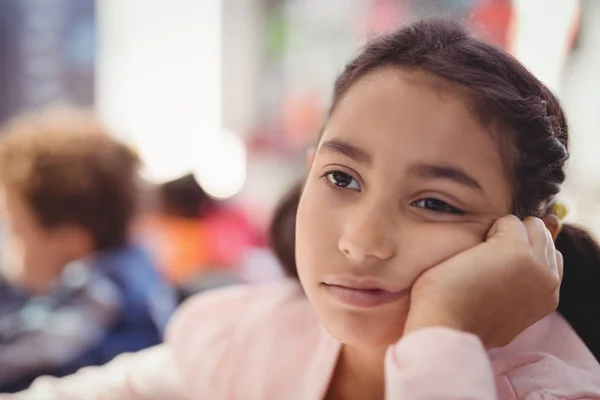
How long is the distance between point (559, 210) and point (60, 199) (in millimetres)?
1117

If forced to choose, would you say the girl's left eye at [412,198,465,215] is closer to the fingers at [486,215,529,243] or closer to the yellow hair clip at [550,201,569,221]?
the fingers at [486,215,529,243]

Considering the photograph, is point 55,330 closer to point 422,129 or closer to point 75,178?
point 75,178

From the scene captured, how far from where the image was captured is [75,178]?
56.4 inches

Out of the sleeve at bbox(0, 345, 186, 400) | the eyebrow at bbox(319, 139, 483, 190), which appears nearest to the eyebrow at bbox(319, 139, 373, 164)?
the eyebrow at bbox(319, 139, 483, 190)

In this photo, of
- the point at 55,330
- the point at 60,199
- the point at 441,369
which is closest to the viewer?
the point at 441,369

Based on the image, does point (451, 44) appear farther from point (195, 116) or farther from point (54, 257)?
point (195, 116)

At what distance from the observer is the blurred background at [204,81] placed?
228 cm

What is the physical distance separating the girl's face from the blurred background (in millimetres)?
1488

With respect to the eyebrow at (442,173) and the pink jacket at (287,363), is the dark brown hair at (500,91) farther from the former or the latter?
the pink jacket at (287,363)

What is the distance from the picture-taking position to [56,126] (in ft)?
5.01

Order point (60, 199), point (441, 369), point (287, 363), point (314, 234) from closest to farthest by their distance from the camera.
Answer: point (441, 369) < point (314, 234) < point (287, 363) < point (60, 199)

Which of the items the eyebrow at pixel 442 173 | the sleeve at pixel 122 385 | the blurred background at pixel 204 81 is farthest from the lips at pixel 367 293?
the blurred background at pixel 204 81

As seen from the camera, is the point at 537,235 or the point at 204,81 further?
the point at 204,81

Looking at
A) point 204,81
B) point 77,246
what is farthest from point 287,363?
point 204,81
